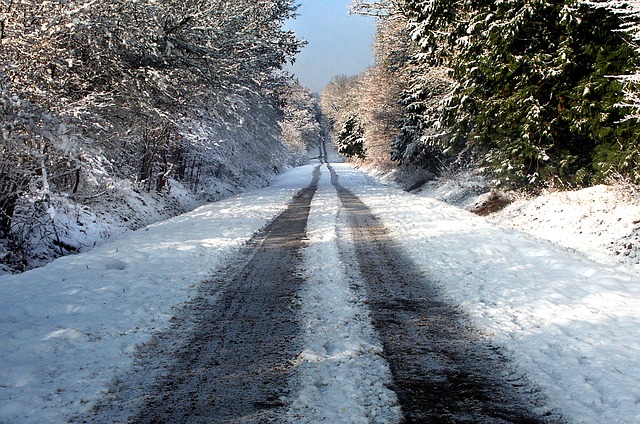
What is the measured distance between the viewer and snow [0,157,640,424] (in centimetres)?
343

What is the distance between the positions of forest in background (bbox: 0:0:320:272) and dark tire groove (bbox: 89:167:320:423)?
3.55m

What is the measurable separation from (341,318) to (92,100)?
22.5ft

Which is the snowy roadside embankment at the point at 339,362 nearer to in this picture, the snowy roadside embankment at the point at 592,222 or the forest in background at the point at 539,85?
the snowy roadside embankment at the point at 592,222

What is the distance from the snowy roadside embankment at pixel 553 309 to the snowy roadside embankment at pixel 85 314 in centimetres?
372

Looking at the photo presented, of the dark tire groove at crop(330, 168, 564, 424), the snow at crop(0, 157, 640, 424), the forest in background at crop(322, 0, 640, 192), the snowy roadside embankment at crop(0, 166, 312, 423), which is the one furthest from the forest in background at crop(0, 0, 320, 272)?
the forest in background at crop(322, 0, 640, 192)

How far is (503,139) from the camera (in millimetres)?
13047

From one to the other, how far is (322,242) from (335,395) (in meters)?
6.21

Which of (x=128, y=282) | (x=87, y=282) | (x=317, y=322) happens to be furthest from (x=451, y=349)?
(x=87, y=282)

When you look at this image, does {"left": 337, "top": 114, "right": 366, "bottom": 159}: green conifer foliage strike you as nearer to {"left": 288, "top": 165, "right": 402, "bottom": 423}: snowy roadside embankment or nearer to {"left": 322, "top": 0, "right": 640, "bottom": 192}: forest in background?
{"left": 322, "top": 0, "right": 640, "bottom": 192}: forest in background

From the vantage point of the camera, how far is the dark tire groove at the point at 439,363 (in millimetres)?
3250

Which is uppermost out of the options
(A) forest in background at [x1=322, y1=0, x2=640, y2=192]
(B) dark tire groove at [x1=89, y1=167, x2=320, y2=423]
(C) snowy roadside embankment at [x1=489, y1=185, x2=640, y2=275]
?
(A) forest in background at [x1=322, y1=0, x2=640, y2=192]

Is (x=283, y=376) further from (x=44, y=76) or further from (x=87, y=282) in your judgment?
(x=44, y=76)

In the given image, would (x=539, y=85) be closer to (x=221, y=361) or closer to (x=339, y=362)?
(x=339, y=362)

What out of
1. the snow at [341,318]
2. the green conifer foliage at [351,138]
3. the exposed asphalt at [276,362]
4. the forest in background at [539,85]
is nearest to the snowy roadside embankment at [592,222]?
the snow at [341,318]
